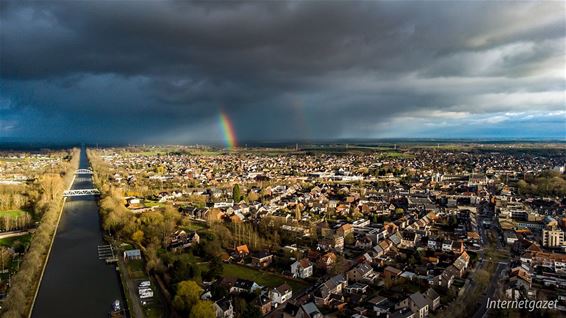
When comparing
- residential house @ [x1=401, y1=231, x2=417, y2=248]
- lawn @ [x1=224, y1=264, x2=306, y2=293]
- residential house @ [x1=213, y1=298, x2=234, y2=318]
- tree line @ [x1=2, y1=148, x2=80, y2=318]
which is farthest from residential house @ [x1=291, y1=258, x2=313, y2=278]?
tree line @ [x1=2, y1=148, x2=80, y2=318]

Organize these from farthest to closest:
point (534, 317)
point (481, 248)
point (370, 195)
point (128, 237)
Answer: point (370, 195)
point (128, 237)
point (481, 248)
point (534, 317)

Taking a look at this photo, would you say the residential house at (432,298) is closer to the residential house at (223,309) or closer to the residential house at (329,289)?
the residential house at (329,289)

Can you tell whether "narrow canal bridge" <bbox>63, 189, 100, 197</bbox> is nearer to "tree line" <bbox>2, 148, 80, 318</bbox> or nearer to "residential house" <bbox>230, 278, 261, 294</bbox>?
"tree line" <bbox>2, 148, 80, 318</bbox>

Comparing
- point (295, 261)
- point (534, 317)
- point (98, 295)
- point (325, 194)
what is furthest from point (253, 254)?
point (325, 194)

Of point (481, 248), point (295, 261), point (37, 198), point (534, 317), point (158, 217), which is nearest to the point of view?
point (534, 317)

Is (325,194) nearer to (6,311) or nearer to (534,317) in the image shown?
(534,317)

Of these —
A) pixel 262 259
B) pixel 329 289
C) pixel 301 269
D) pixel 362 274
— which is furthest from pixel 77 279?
pixel 362 274

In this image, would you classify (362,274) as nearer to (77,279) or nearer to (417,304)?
(417,304)
